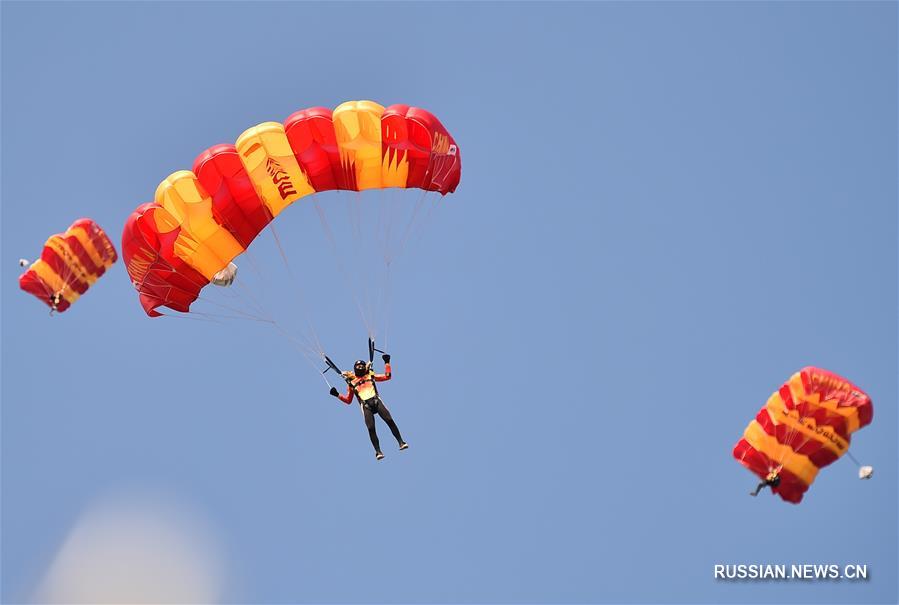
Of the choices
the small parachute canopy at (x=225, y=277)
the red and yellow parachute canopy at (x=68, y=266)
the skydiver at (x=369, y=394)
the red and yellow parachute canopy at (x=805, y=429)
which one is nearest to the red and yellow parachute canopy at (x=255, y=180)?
the small parachute canopy at (x=225, y=277)

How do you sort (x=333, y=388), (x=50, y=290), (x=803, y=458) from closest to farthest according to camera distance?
(x=333, y=388)
(x=803, y=458)
(x=50, y=290)

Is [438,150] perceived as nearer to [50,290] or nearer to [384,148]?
[384,148]

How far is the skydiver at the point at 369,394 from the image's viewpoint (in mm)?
22175

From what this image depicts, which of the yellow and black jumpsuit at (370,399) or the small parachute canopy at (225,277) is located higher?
the small parachute canopy at (225,277)

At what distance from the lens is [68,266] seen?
32500 millimetres

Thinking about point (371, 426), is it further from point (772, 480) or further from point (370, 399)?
point (772, 480)

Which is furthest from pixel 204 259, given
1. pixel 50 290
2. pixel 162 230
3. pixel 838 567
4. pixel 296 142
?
pixel 838 567

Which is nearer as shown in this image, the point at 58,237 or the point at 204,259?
the point at 204,259

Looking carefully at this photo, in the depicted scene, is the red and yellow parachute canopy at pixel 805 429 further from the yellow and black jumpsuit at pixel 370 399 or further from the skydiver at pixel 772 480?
the yellow and black jumpsuit at pixel 370 399

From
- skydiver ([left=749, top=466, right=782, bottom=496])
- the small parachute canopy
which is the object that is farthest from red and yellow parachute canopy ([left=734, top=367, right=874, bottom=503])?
the small parachute canopy

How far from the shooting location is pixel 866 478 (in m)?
23.1

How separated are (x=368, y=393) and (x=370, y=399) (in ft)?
0.37

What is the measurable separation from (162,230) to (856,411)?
41.4 feet

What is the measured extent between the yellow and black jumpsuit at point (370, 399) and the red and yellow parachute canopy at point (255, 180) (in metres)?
3.02
